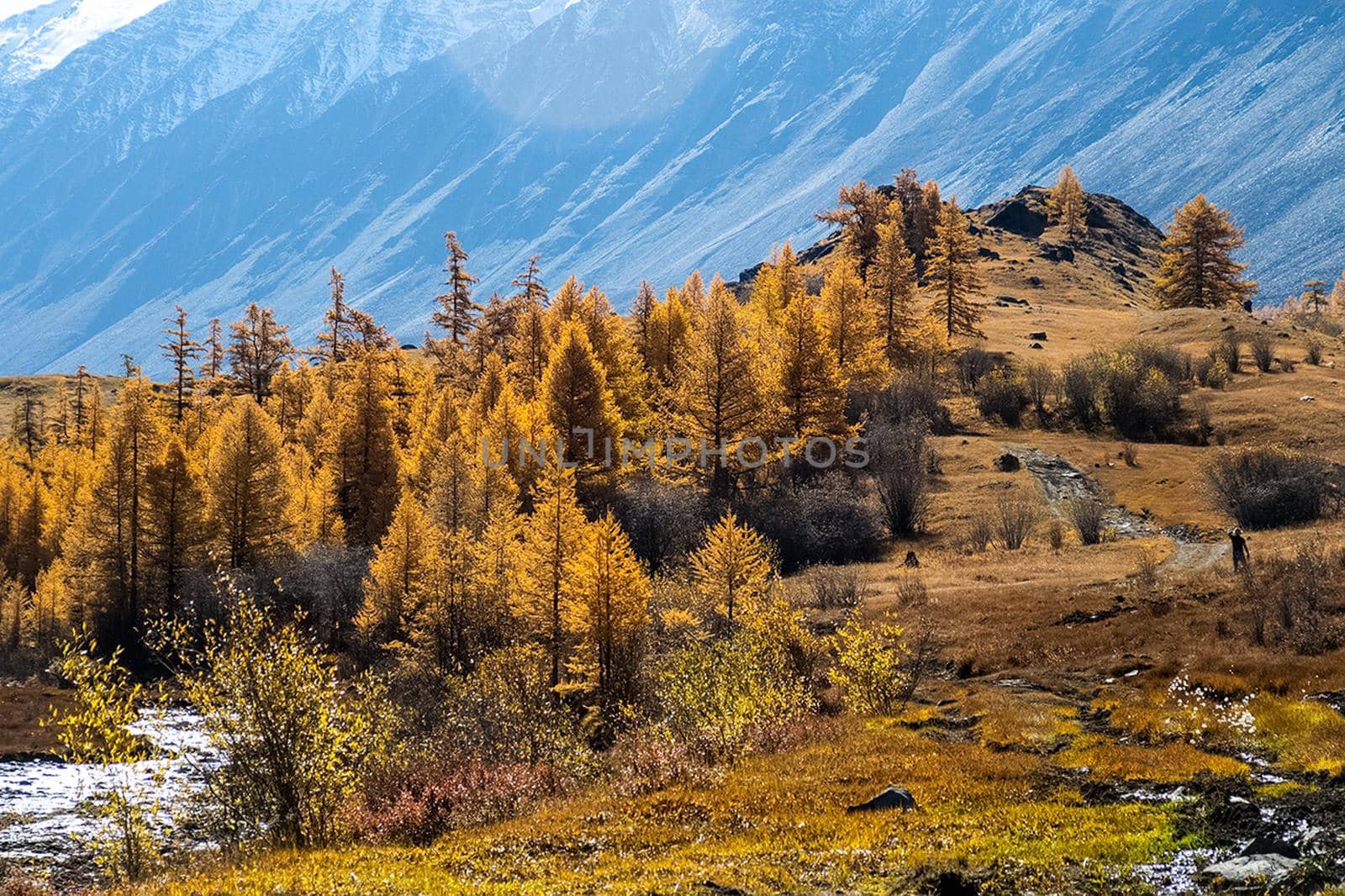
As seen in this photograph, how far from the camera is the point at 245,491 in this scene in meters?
56.8

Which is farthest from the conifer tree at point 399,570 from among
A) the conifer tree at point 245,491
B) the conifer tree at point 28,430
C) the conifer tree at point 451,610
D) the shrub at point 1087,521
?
the conifer tree at point 28,430

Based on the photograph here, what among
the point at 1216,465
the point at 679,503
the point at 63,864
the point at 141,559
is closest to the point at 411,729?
the point at 63,864

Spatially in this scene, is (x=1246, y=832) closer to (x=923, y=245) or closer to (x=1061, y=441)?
(x=1061, y=441)

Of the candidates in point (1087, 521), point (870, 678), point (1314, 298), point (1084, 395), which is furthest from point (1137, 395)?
point (1314, 298)

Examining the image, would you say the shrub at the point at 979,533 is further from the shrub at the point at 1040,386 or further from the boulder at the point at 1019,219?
the boulder at the point at 1019,219

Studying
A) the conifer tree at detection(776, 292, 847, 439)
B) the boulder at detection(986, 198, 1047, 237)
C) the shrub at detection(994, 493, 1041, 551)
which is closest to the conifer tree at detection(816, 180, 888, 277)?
the conifer tree at detection(776, 292, 847, 439)

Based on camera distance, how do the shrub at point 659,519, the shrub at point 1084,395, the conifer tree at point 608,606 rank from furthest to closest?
the shrub at point 1084,395, the shrub at point 659,519, the conifer tree at point 608,606

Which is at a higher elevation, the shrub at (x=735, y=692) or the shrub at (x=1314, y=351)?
the shrub at (x=1314, y=351)

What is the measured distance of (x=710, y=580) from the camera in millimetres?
36531

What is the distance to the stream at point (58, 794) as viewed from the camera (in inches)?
1021

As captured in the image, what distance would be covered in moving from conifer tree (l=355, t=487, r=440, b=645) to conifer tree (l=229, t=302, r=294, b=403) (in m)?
45.8

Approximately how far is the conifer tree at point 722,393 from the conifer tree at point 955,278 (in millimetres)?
33222

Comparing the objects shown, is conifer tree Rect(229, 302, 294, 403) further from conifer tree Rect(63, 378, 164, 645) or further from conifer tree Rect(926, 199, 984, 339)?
conifer tree Rect(926, 199, 984, 339)

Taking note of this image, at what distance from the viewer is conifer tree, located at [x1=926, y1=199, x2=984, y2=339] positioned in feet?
291
